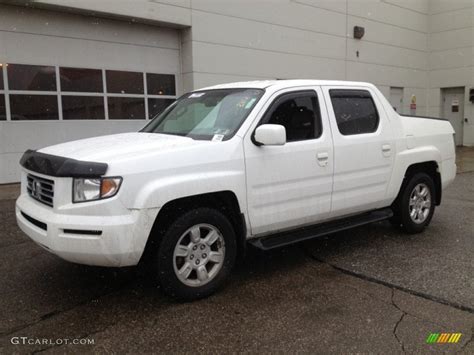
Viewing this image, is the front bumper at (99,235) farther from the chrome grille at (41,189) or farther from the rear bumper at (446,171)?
the rear bumper at (446,171)

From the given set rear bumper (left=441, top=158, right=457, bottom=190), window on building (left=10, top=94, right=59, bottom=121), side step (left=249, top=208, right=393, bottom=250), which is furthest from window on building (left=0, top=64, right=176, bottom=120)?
rear bumper (left=441, top=158, right=457, bottom=190)

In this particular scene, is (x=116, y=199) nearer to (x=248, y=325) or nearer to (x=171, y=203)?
(x=171, y=203)

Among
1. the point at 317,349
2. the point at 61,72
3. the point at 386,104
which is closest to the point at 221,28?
the point at 61,72

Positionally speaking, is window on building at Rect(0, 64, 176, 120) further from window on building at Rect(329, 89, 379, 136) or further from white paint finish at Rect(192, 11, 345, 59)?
window on building at Rect(329, 89, 379, 136)

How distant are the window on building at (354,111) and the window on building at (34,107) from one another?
295 inches

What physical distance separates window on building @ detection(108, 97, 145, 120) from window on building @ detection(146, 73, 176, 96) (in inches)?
17.4

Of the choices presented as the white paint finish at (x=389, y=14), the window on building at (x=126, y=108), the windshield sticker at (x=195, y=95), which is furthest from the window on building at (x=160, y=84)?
the white paint finish at (x=389, y=14)

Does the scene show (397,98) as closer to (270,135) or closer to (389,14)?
(389,14)

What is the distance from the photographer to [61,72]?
34.0ft

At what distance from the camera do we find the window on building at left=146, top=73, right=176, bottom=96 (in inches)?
465

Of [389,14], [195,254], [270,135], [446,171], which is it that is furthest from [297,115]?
[389,14]

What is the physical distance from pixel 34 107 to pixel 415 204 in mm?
8193

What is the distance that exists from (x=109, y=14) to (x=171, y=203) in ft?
27.1

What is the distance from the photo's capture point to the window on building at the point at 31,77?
385 inches
